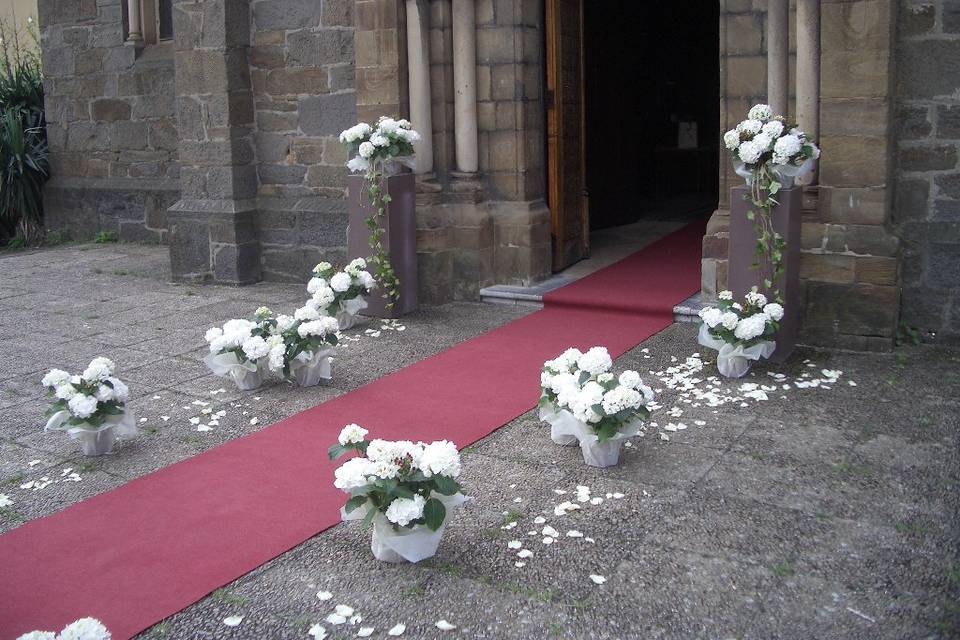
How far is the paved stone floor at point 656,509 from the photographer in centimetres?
278

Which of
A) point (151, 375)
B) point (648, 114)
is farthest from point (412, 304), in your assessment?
point (648, 114)

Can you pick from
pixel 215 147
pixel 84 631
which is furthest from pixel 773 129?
pixel 215 147

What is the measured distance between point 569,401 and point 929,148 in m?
2.68

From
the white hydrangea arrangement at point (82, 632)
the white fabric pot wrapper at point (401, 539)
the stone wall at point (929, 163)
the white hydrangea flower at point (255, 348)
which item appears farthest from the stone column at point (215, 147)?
the white hydrangea arrangement at point (82, 632)

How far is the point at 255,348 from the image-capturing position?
4.76m

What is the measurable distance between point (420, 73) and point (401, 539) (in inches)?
168

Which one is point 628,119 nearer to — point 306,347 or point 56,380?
point 306,347

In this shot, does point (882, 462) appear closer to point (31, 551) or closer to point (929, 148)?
point (929, 148)

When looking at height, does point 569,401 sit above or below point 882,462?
above

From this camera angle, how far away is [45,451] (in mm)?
4164

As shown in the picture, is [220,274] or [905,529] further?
[220,274]

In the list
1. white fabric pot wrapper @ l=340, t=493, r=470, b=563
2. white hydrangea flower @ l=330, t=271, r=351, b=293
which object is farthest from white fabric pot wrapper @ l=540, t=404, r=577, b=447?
white hydrangea flower @ l=330, t=271, r=351, b=293

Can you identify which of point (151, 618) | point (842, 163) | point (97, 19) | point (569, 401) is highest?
point (97, 19)

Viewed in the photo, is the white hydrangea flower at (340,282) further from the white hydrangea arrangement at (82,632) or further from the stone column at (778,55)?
the white hydrangea arrangement at (82,632)
